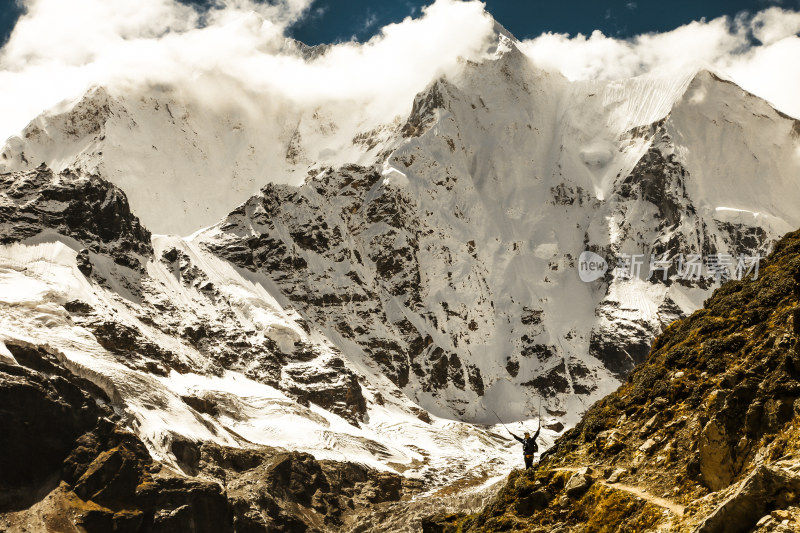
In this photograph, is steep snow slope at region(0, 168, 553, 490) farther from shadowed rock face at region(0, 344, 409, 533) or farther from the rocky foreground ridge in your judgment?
the rocky foreground ridge

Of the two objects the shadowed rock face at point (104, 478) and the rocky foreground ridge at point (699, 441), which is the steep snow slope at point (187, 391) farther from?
the rocky foreground ridge at point (699, 441)

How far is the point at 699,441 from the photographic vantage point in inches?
902

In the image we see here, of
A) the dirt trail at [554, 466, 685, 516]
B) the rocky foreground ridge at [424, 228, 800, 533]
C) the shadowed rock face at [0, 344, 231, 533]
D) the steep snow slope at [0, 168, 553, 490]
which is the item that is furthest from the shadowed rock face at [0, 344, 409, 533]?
the dirt trail at [554, 466, 685, 516]

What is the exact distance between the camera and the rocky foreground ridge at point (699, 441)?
18812 mm

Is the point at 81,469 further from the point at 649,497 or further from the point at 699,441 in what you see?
the point at 699,441

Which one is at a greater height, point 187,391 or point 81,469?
point 187,391

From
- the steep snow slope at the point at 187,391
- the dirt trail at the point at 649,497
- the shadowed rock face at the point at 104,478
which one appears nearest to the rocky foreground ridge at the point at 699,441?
the dirt trail at the point at 649,497

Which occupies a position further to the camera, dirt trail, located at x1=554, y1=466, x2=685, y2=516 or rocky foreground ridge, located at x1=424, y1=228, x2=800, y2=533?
dirt trail, located at x1=554, y1=466, x2=685, y2=516

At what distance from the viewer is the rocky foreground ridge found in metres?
18.8

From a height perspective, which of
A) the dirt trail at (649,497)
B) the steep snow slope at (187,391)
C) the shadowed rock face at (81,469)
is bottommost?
the shadowed rock face at (81,469)

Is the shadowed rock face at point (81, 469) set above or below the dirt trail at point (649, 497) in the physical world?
below

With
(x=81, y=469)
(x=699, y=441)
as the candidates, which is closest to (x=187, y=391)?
(x=81, y=469)

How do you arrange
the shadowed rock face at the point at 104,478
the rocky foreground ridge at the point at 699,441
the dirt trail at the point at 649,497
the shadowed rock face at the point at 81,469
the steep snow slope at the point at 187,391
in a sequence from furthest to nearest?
the steep snow slope at the point at 187,391, the shadowed rock face at the point at 104,478, the shadowed rock face at the point at 81,469, the dirt trail at the point at 649,497, the rocky foreground ridge at the point at 699,441

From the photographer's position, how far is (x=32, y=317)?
16650cm
